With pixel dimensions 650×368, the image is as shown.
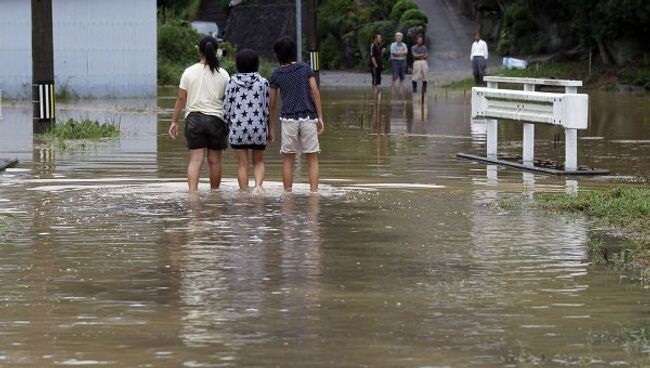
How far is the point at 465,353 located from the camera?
7.49 m

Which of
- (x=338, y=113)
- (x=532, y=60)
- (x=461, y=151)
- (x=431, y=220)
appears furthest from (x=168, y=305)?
(x=532, y=60)

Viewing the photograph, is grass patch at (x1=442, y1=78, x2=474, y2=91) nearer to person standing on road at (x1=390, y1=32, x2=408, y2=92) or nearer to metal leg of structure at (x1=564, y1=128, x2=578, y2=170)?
person standing on road at (x1=390, y1=32, x2=408, y2=92)

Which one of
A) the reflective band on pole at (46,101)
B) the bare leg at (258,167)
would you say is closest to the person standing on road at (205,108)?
the bare leg at (258,167)

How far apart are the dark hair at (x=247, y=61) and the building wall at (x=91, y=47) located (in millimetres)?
22334

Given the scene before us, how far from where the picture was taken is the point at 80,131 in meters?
22.7

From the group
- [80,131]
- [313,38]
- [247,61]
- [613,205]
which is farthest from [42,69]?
[313,38]

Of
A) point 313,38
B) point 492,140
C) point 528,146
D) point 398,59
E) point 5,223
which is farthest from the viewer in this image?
point 398,59

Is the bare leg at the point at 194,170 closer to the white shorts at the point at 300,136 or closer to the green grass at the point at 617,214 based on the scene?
the white shorts at the point at 300,136

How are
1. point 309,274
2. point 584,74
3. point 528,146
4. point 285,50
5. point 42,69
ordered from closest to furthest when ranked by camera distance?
point 309,274, point 285,50, point 528,146, point 42,69, point 584,74

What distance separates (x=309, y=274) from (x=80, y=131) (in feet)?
43.9

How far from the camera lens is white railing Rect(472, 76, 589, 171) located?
1708 centimetres

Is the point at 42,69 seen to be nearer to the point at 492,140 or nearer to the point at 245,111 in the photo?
the point at 492,140

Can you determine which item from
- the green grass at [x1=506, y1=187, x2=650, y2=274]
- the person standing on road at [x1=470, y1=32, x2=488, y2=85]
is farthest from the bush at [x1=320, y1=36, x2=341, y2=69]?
the green grass at [x1=506, y1=187, x2=650, y2=274]

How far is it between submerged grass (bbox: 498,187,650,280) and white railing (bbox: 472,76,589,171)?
2.56 m
